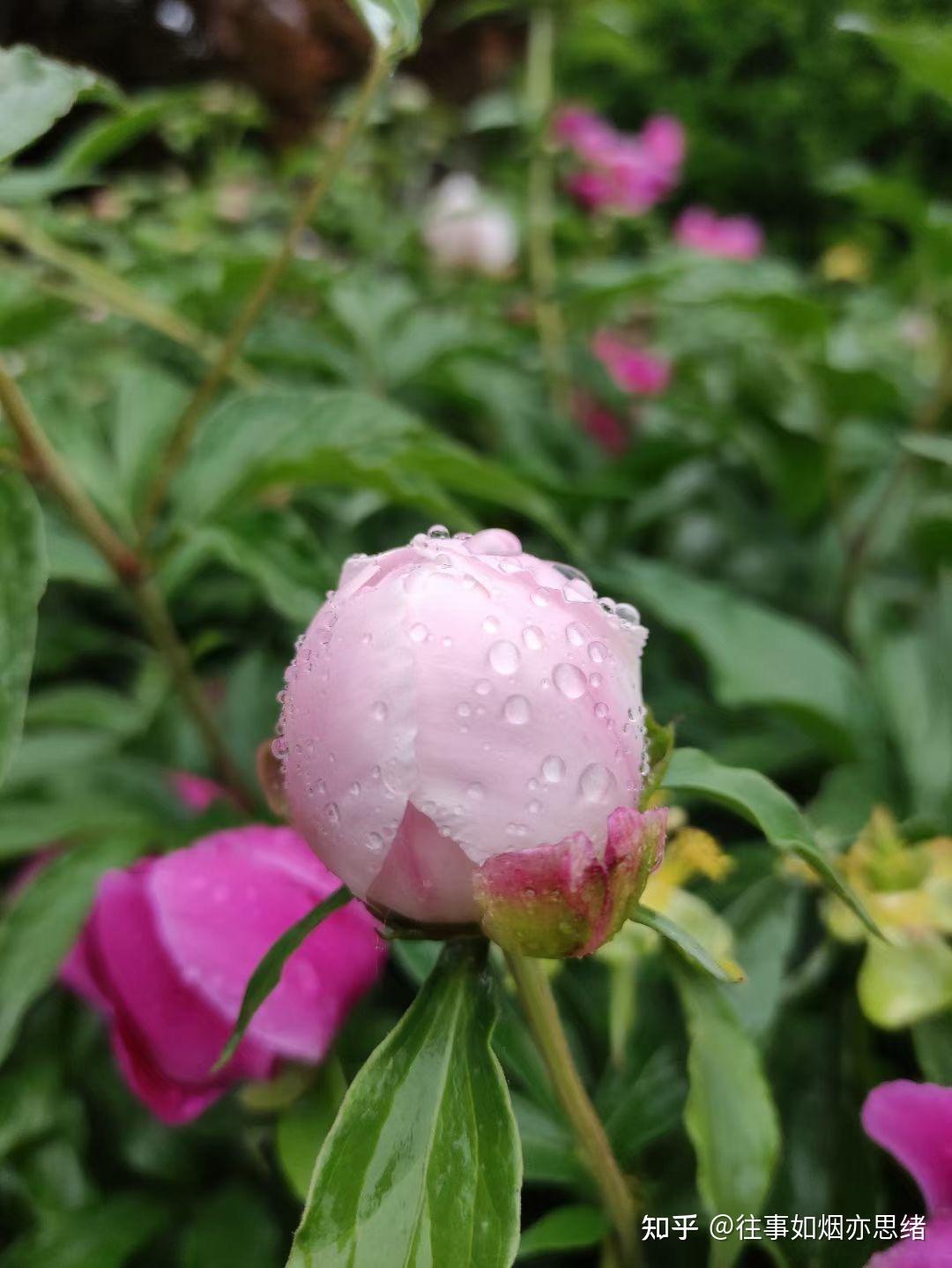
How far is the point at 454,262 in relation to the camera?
4.36 feet

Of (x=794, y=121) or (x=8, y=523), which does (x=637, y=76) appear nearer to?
(x=794, y=121)

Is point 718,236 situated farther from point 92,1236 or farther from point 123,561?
point 92,1236

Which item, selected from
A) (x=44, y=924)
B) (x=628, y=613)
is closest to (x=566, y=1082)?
(x=628, y=613)

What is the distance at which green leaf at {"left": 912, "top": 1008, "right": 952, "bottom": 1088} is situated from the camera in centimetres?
41

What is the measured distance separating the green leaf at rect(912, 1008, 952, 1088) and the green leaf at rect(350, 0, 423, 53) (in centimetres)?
42

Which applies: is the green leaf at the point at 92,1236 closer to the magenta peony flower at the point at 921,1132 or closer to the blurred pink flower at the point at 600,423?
the magenta peony flower at the point at 921,1132

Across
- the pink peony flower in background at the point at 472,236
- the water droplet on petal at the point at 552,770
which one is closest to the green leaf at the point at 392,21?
the water droplet on petal at the point at 552,770

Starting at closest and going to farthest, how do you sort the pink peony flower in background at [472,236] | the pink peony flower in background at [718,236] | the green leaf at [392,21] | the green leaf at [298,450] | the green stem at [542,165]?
the green leaf at [392,21]
the green leaf at [298,450]
the green stem at [542,165]
the pink peony flower in background at [472,236]
the pink peony flower in background at [718,236]

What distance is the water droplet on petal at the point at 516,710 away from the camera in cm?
28

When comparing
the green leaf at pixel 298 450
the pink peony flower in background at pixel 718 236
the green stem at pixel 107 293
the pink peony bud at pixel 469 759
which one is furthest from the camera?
the pink peony flower in background at pixel 718 236

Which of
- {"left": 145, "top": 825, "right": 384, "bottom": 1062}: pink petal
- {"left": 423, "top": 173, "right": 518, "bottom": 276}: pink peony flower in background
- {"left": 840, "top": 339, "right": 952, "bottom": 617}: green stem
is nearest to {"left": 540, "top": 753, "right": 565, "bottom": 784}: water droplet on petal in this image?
{"left": 145, "top": 825, "right": 384, "bottom": 1062}: pink petal

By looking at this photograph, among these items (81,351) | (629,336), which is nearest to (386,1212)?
(81,351)

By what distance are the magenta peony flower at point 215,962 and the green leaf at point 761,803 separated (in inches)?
5.4

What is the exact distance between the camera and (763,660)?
61cm
